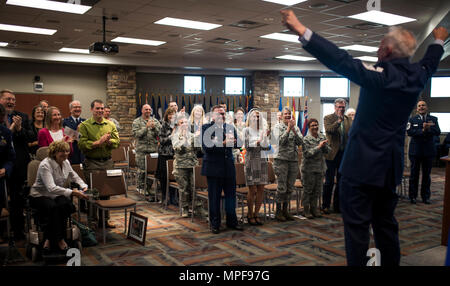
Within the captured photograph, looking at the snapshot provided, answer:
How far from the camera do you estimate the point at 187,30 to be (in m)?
8.06

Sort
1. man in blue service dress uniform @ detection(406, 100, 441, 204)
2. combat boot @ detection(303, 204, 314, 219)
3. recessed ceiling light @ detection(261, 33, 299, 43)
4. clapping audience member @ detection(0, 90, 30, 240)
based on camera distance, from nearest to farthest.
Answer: clapping audience member @ detection(0, 90, 30, 240)
combat boot @ detection(303, 204, 314, 219)
man in blue service dress uniform @ detection(406, 100, 441, 204)
recessed ceiling light @ detection(261, 33, 299, 43)

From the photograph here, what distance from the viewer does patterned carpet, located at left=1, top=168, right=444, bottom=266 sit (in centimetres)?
367

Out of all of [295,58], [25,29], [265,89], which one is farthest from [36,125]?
[265,89]

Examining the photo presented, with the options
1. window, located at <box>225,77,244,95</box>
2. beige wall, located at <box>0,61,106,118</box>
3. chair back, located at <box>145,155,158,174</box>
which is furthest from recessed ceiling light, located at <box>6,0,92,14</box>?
window, located at <box>225,77,244,95</box>

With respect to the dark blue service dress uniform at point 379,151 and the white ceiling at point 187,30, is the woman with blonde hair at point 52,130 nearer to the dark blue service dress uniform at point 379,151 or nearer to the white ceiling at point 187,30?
the white ceiling at point 187,30

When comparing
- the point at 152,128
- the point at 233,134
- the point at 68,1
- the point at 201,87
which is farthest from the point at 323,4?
the point at 201,87

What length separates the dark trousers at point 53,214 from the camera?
11.7 feet

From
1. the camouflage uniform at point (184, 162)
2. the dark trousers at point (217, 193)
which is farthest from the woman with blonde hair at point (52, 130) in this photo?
the dark trousers at point (217, 193)

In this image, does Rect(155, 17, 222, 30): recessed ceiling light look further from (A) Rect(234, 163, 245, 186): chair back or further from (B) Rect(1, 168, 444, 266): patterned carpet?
(B) Rect(1, 168, 444, 266): patterned carpet

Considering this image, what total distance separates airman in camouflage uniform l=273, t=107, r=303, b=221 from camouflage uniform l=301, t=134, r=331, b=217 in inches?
8.1

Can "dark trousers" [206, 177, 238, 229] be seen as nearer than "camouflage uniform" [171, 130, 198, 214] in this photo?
Yes

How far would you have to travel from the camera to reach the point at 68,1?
19.5ft

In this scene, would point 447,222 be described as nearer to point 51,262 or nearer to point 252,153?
point 252,153
